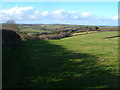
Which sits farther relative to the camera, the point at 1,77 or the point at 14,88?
the point at 1,77

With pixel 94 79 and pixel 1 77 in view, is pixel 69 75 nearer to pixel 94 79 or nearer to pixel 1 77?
pixel 94 79

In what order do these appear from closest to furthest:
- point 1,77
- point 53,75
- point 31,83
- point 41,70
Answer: point 31,83
point 1,77
point 53,75
point 41,70

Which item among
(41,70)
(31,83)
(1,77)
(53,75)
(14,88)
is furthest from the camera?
(41,70)

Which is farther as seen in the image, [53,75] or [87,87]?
[53,75]

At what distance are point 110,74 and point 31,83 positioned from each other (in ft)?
8.71

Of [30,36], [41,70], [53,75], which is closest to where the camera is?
[53,75]

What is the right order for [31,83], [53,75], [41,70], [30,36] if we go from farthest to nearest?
1. [30,36]
2. [41,70]
3. [53,75]
4. [31,83]

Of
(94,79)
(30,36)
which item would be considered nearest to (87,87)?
(94,79)

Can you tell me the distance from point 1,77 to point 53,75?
1.54 m

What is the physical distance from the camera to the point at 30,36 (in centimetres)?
3369

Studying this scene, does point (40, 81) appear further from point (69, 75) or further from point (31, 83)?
point (69, 75)

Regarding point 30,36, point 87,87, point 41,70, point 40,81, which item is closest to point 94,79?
point 87,87

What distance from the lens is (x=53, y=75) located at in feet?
17.7

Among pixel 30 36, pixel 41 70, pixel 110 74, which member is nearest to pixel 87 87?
pixel 110 74
